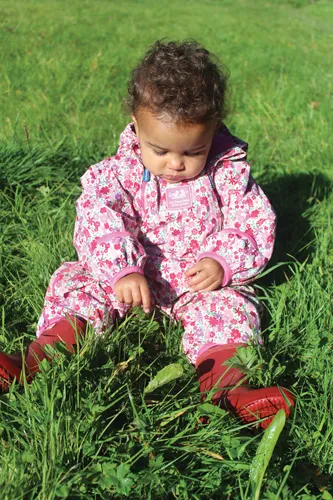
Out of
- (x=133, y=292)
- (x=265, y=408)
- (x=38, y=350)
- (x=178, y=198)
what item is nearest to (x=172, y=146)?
(x=178, y=198)

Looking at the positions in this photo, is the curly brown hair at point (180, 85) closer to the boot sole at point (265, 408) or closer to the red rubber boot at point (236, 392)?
the red rubber boot at point (236, 392)

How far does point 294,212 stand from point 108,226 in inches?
57.4

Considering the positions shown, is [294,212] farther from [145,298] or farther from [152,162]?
[145,298]

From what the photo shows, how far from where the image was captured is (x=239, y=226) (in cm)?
270

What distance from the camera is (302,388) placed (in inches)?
86.8

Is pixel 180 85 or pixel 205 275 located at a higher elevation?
pixel 180 85

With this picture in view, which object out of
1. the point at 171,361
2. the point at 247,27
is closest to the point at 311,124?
the point at 171,361

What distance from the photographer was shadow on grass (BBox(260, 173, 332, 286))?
3160 mm

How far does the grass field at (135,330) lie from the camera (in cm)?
173

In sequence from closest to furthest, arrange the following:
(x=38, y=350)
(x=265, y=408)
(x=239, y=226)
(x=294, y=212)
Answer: (x=265, y=408)
(x=38, y=350)
(x=239, y=226)
(x=294, y=212)

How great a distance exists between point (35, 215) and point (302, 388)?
170 cm

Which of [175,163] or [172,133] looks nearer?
[172,133]

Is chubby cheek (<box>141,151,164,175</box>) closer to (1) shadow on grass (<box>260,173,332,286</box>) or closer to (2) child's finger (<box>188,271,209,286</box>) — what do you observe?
(2) child's finger (<box>188,271,209,286</box>)

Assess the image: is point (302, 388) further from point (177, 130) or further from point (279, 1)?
point (279, 1)
